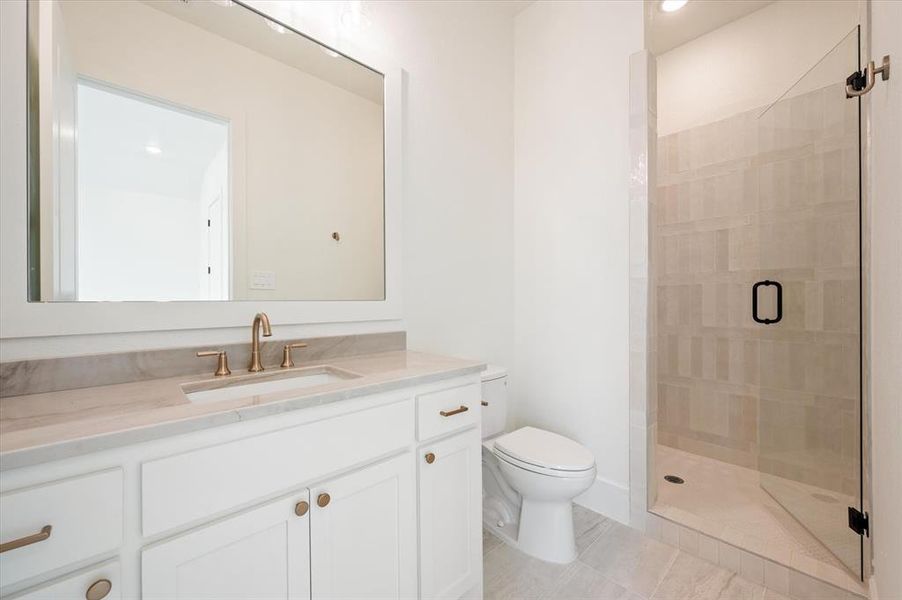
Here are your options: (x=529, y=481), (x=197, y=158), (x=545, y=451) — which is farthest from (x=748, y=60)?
(x=197, y=158)

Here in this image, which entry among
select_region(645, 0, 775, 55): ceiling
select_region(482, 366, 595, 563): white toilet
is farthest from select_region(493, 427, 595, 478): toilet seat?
select_region(645, 0, 775, 55): ceiling

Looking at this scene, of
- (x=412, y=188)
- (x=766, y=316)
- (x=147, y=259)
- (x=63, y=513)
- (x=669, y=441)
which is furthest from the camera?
(x=669, y=441)

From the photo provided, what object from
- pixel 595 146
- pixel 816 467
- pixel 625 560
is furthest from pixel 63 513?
pixel 816 467

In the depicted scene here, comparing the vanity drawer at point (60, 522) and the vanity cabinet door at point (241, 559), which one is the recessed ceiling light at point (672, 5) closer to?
the vanity cabinet door at point (241, 559)

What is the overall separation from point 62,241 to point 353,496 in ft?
3.40

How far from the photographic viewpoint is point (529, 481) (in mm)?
1578

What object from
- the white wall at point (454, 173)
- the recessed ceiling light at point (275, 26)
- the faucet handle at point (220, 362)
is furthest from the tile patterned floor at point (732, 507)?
the recessed ceiling light at point (275, 26)

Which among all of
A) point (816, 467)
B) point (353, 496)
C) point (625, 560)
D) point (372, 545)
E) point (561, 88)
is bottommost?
point (625, 560)

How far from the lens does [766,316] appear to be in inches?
86.1

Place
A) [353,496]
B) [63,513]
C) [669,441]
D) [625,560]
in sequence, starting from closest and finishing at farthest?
[63,513]
[353,496]
[625,560]
[669,441]

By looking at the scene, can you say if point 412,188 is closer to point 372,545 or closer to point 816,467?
point 372,545

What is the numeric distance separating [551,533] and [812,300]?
5.74ft

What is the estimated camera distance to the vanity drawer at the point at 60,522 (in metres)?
0.58

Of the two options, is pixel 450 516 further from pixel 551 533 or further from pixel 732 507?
pixel 732 507
